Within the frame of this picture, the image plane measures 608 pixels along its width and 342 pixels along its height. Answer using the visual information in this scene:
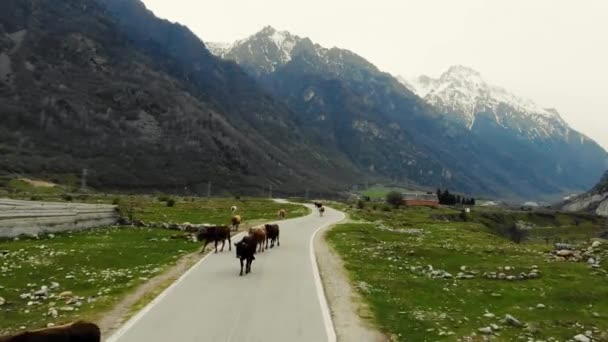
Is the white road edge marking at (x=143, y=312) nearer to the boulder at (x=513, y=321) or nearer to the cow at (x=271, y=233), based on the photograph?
the cow at (x=271, y=233)

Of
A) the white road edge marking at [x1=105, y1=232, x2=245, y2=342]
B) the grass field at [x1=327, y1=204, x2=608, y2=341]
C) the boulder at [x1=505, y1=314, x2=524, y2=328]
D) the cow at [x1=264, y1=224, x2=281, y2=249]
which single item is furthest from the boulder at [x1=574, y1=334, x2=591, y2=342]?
the cow at [x1=264, y1=224, x2=281, y2=249]

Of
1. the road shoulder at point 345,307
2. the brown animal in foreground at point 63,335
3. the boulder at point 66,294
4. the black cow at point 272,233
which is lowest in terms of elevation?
the boulder at point 66,294

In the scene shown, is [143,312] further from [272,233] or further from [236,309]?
[272,233]

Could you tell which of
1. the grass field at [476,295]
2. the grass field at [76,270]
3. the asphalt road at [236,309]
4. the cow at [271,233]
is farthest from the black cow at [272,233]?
the asphalt road at [236,309]

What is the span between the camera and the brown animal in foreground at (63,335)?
1234cm

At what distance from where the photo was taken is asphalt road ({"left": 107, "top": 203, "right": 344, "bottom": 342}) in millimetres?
15945

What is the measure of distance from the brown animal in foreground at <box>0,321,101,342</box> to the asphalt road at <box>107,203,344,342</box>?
1.92 m

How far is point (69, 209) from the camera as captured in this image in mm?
43625

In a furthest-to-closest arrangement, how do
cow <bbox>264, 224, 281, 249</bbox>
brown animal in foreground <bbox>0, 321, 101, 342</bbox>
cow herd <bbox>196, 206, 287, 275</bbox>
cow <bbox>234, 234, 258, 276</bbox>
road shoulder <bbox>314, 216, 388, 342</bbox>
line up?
cow <bbox>264, 224, 281, 249</bbox>, cow herd <bbox>196, 206, 287, 275</bbox>, cow <bbox>234, 234, 258, 276</bbox>, road shoulder <bbox>314, 216, 388, 342</bbox>, brown animal in foreground <bbox>0, 321, 101, 342</bbox>

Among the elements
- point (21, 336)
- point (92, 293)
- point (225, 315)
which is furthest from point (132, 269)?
point (21, 336)

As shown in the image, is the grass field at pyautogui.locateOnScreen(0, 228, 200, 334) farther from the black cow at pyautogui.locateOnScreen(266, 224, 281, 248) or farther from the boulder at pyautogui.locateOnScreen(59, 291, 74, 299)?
the black cow at pyautogui.locateOnScreen(266, 224, 281, 248)

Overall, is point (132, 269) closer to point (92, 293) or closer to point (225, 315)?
point (92, 293)

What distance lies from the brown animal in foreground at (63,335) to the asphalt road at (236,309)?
6.32 ft

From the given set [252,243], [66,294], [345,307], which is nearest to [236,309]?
[345,307]
